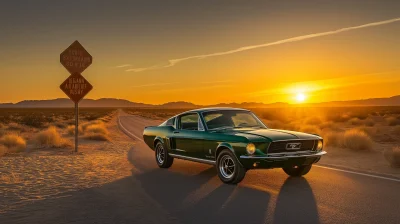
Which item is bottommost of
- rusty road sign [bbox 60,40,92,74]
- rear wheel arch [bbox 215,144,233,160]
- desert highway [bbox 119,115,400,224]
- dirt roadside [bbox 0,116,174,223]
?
dirt roadside [bbox 0,116,174,223]

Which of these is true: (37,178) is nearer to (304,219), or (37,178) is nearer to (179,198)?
(179,198)

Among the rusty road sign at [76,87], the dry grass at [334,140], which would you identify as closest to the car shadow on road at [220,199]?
the rusty road sign at [76,87]

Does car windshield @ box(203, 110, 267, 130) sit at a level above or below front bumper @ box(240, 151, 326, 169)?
above

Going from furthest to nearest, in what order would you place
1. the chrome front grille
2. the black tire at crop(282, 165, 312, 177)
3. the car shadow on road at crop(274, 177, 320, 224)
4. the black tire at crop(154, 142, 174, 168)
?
the black tire at crop(154, 142, 174, 168) < the black tire at crop(282, 165, 312, 177) < the chrome front grille < the car shadow on road at crop(274, 177, 320, 224)

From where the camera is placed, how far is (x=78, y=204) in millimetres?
7414

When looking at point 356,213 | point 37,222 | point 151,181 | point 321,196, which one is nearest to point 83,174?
point 151,181

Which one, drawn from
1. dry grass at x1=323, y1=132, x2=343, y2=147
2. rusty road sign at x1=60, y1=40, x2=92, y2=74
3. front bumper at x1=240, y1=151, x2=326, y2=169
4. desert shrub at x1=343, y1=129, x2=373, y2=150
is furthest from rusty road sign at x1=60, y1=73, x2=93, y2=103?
dry grass at x1=323, y1=132, x2=343, y2=147

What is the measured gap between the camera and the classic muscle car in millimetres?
8719

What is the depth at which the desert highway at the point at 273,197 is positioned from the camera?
642 centimetres

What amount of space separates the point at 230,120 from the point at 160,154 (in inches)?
101

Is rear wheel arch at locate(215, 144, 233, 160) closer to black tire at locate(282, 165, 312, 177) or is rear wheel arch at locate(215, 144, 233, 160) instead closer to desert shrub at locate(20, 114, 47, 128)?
black tire at locate(282, 165, 312, 177)

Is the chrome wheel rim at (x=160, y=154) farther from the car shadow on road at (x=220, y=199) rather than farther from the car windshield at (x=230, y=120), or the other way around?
the car windshield at (x=230, y=120)

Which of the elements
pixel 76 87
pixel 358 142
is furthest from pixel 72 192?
pixel 358 142

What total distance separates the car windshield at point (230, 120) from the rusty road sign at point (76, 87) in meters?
6.33
